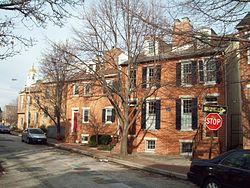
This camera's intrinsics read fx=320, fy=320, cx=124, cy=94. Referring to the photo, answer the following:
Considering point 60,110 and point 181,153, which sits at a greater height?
point 60,110

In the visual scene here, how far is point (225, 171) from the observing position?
26.6 feet

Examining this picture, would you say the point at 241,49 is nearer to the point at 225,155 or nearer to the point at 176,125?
the point at 225,155

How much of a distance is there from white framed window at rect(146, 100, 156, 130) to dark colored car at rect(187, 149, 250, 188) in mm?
14110

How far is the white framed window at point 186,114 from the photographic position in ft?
71.5

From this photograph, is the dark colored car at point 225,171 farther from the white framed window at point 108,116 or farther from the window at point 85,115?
the window at point 85,115

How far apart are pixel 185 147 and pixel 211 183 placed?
13.5 meters

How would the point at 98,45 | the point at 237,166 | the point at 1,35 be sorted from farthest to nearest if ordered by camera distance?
1. the point at 98,45
2. the point at 1,35
3. the point at 237,166

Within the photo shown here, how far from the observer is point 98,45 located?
19484mm

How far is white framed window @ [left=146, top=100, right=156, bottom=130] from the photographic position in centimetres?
2351

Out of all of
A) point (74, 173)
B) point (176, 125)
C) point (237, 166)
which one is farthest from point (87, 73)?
point (237, 166)

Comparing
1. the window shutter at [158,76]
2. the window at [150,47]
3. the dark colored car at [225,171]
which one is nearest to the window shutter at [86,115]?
the window shutter at [158,76]

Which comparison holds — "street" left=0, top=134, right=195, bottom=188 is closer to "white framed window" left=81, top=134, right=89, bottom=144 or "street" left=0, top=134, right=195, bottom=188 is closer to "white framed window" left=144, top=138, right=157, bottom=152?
"white framed window" left=144, top=138, right=157, bottom=152

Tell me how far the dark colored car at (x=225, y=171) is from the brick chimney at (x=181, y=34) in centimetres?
370

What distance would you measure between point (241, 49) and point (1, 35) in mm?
7734
